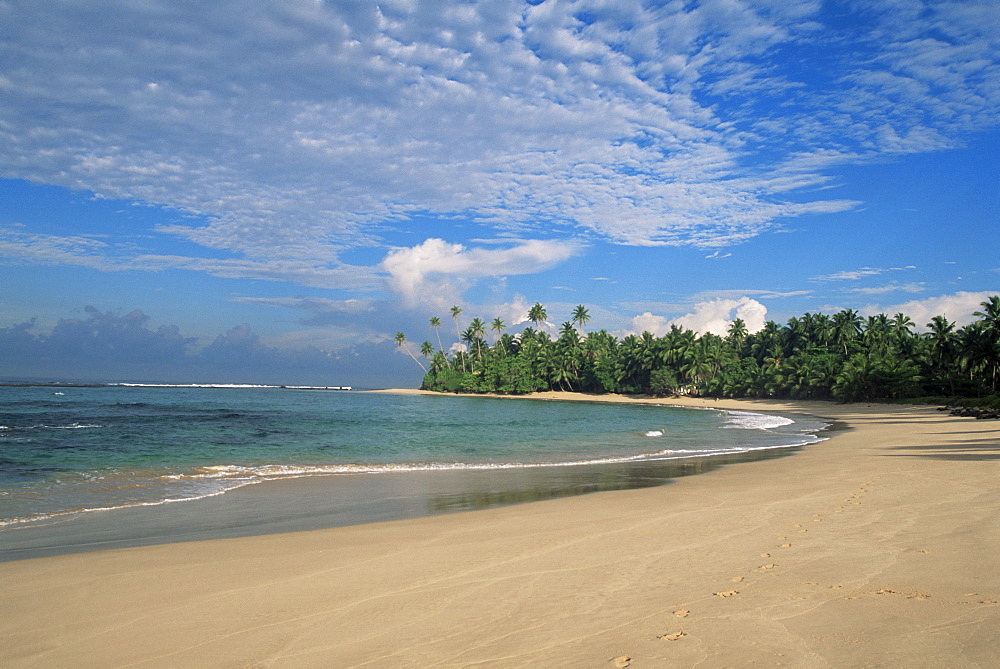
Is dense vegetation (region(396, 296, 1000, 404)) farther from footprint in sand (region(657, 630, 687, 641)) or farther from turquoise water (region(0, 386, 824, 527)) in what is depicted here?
footprint in sand (region(657, 630, 687, 641))

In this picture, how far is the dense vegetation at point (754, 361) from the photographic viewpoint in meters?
59.7

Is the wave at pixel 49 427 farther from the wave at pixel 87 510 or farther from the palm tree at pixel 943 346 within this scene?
the palm tree at pixel 943 346

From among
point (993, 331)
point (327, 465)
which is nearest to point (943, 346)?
point (993, 331)

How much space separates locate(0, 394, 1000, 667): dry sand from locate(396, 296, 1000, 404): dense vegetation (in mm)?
49886

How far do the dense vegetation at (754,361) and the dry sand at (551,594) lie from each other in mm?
49886

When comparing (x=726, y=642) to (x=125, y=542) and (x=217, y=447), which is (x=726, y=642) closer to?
(x=125, y=542)

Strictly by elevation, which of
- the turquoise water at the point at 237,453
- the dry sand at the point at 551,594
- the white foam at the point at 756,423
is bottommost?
the white foam at the point at 756,423

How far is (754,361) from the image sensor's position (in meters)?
96.1

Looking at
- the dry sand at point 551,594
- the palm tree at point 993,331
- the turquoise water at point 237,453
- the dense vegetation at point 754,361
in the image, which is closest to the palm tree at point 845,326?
the dense vegetation at point 754,361

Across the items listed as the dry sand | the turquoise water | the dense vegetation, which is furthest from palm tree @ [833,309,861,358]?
the dry sand

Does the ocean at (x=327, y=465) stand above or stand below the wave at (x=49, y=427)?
below

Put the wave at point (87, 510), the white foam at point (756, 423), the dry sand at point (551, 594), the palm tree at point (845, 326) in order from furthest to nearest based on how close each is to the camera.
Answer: the palm tree at point (845, 326)
the white foam at point (756, 423)
the wave at point (87, 510)
the dry sand at point (551, 594)

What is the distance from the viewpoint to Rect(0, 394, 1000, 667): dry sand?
13.8 ft

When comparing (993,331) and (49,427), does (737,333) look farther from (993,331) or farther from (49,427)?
(49,427)
